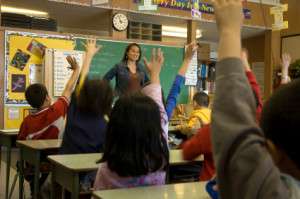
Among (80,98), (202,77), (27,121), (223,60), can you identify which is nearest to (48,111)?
(27,121)

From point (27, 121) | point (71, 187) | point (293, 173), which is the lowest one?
point (71, 187)

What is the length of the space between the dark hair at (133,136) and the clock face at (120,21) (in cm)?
458

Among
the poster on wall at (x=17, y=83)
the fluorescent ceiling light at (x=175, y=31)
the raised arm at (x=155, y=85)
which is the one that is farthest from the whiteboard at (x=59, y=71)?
the raised arm at (x=155, y=85)

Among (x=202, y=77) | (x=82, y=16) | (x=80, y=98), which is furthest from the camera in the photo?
(x=202, y=77)

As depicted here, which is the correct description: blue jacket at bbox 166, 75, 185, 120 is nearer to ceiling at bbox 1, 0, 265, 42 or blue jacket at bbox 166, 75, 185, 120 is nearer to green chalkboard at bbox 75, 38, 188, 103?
green chalkboard at bbox 75, 38, 188, 103

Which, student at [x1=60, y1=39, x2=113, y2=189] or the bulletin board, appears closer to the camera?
student at [x1=60, y1=39, x2=113, y2=189]

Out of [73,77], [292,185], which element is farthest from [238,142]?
[73,77]

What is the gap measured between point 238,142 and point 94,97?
1968 mm

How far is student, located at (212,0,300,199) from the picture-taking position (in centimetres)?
59

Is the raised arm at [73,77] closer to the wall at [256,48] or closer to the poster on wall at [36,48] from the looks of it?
the poster on wall at [36,48]

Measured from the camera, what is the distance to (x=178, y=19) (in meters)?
6.87

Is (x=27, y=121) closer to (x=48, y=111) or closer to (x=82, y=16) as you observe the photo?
(x=48, y=111)

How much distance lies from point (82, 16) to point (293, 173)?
20.5 feet

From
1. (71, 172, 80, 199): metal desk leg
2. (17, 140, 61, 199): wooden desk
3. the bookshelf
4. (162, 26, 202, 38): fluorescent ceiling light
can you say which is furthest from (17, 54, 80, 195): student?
(162, 26, 202, 38): fluorescent ceiling light
